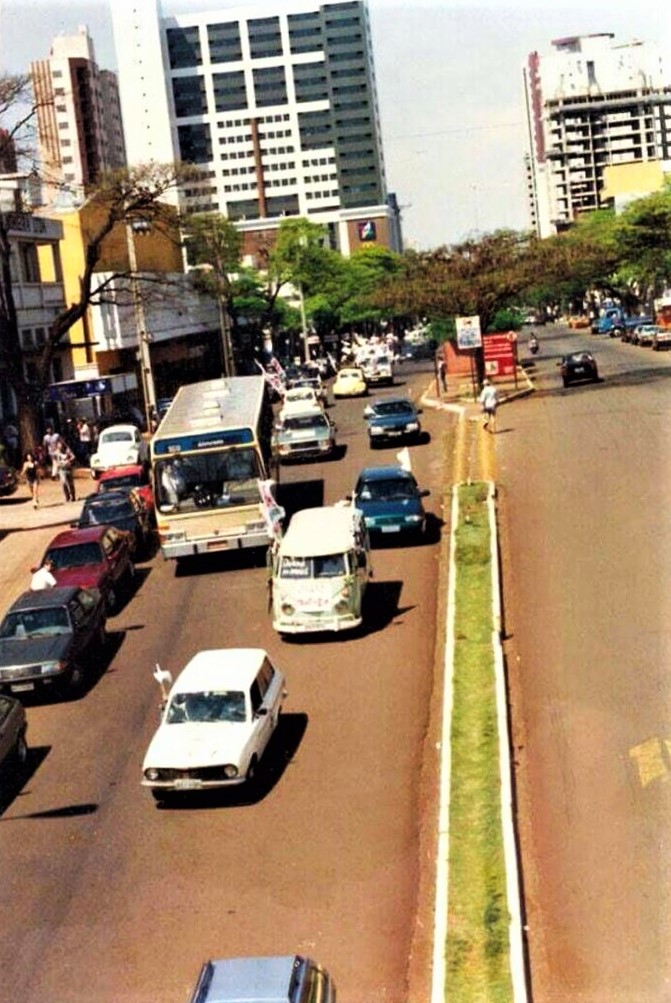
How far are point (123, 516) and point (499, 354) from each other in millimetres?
34469

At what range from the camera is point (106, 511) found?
36.8 m

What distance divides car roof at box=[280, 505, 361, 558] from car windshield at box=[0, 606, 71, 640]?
4099 millimetres

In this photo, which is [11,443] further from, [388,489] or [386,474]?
[388,489]

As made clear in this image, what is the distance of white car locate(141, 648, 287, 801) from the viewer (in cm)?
1964

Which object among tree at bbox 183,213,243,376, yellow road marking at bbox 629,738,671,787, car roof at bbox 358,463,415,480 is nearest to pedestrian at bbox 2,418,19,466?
car roof at bbox 358,463,415,480

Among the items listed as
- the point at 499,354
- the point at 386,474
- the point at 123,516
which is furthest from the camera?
the point at 499,354

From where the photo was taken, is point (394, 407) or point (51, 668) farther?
point (394, 407)

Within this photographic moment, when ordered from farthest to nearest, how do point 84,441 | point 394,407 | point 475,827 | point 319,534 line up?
point 84,441 < point 394,407 < point 319,534 < point 475,827

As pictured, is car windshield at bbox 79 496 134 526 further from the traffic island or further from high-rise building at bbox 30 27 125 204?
high-rise building at bbox 30 27 125 204

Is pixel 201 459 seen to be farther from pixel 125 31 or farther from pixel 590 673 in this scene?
pixel 125 31

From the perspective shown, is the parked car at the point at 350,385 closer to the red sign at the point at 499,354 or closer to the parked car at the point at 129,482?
the red sign at the point at 499,354

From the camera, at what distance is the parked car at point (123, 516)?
36.2m

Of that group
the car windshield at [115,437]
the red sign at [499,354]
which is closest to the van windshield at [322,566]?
the car windshield at [115,437]

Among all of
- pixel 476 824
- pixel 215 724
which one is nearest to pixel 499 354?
pixel 215 724
